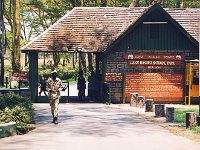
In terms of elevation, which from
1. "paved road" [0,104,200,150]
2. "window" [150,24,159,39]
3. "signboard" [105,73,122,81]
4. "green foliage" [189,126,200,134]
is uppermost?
"window" [150,24,159,39]

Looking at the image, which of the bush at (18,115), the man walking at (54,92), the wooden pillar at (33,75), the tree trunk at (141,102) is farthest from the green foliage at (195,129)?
the wooden pillar at (33,75)

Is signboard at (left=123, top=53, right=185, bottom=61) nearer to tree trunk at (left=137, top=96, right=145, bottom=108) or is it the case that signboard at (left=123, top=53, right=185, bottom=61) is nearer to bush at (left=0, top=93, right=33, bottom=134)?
tree trunk at (left=137, top=96, right=145, bottom=108)

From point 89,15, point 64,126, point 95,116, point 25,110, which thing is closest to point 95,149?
point 64,126

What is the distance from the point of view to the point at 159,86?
26.9 m

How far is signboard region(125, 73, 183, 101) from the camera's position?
26.9 meters

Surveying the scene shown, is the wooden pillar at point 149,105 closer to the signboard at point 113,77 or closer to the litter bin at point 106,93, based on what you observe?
the litter bin at point 106,93

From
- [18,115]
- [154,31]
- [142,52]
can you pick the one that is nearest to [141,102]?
[142,52]

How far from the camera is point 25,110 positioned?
16156 mm

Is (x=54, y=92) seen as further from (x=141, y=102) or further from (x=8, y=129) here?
(x=141, y=102)

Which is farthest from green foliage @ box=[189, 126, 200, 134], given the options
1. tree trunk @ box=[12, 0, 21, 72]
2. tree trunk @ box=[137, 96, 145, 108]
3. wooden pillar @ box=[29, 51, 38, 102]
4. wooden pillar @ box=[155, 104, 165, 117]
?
tree trunk @ box=[12, 0, 21, 72]

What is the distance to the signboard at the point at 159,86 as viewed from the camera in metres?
26.9

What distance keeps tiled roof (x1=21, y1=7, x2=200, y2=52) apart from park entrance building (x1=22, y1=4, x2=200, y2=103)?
0.06 meters

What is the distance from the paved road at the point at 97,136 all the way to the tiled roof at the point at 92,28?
8.98 m

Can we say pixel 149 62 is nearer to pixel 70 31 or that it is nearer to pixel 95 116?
pixel 70 31
